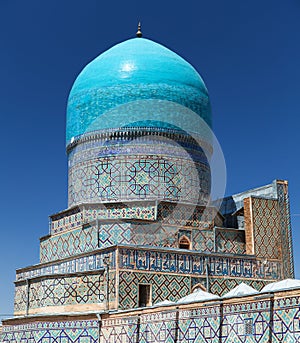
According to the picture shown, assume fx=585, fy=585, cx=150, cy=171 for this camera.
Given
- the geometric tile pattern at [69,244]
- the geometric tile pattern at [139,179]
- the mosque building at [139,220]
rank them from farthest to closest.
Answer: the geometric tile pattern at [139,179] → the geometric tile pattern at [69,244] → the mosque building at [139,220]

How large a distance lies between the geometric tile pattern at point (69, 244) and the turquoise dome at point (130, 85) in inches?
109

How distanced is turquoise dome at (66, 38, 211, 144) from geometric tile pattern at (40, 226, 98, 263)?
2.78 metres

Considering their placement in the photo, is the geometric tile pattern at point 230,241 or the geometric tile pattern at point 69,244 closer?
the geometric tile pattern at point 69,244

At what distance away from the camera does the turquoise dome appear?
606 inches

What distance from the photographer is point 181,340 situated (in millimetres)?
9680

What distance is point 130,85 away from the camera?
15.4 metres

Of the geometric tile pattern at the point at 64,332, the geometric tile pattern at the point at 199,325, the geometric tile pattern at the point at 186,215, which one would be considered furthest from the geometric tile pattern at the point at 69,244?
the geometric tile pattern at the point at 199,325

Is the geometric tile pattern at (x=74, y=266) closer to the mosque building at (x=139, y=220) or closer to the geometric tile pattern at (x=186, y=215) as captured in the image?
the mosque building at (x=139, y=220)

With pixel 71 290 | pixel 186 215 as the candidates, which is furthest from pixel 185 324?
pixel 186 215

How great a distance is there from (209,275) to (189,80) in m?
5.58

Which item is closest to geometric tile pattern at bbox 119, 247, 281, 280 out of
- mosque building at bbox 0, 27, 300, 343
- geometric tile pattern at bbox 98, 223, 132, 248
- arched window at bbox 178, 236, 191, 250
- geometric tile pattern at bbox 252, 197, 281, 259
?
mosque building at bbox 0, 27, 300, 343

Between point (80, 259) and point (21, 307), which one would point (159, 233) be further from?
point (21, 307)

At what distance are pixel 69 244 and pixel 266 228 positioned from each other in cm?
496

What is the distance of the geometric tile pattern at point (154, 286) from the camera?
12.0 meters
